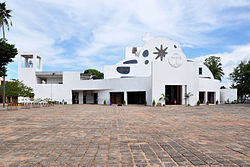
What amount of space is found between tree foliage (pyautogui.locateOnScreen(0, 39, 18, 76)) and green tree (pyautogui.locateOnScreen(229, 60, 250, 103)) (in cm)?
4145

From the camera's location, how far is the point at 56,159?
3.75 m

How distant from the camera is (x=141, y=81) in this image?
2739cm

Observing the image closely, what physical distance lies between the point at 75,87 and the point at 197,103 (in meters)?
22.0

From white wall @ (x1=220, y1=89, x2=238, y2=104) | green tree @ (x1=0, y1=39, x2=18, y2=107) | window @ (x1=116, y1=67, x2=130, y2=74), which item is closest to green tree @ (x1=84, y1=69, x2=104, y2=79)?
window @ (x1=116, y1=67, x2=130, y2=74)

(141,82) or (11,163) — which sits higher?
(141,82)

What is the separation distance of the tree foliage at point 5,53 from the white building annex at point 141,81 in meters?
16.6

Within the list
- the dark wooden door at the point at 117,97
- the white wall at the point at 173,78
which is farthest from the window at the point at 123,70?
the white wall at the point at 173,78

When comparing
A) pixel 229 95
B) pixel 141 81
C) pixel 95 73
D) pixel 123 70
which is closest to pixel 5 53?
pixel 141 81

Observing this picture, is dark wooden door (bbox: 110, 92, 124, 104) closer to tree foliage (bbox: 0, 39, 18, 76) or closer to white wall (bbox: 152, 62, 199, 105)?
white wall (bbox: 152, 62, 199, 105)

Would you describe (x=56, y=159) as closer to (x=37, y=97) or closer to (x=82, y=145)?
(x=82, y=145)

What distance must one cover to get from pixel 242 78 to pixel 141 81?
27968 mm

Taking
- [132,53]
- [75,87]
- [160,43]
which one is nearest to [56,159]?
[75,87]

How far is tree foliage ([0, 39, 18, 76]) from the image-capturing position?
14.5 metres

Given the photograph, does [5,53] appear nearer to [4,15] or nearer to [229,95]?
[4,15]
